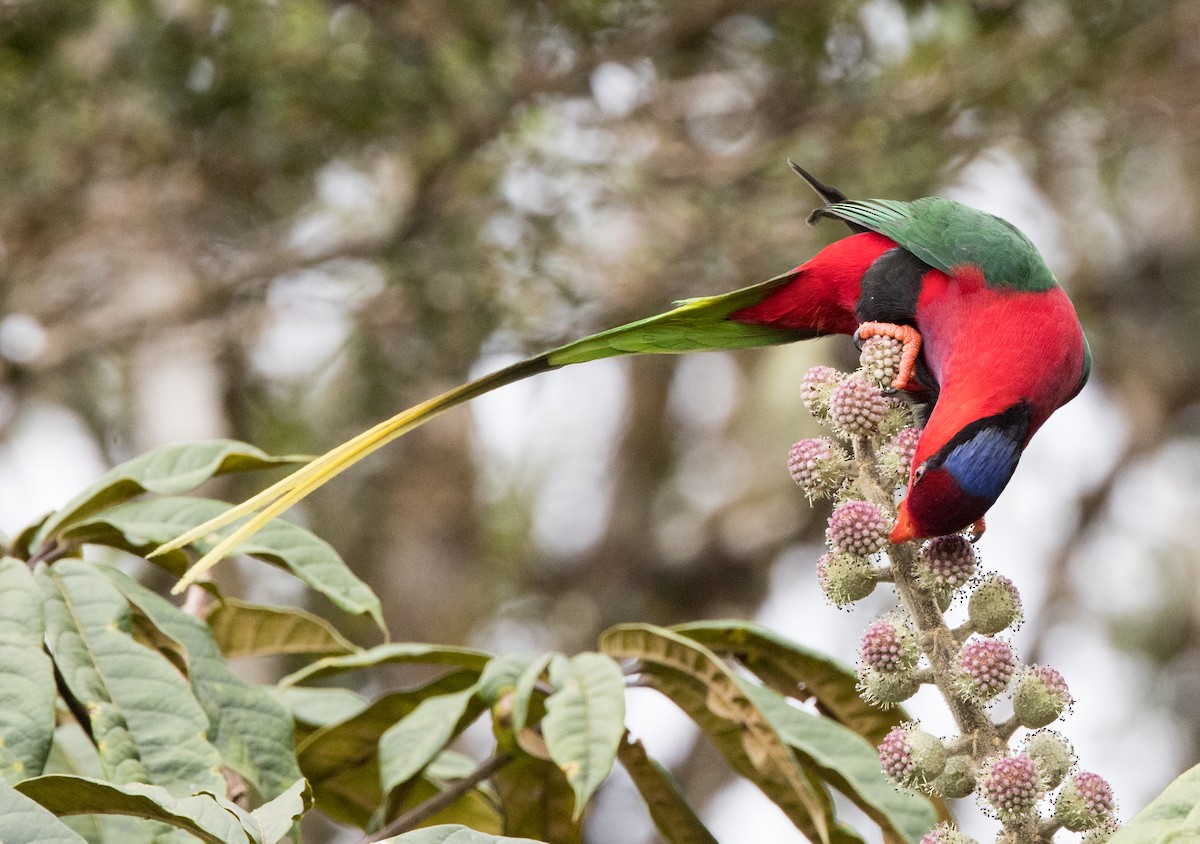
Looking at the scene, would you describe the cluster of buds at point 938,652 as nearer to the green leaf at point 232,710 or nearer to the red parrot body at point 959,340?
the red parrot body at point 959,340

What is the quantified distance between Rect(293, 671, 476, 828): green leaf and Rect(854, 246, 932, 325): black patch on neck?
903mm

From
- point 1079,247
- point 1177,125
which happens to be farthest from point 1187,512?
point 1177,125

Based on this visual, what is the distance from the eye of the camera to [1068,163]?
17.3 ft

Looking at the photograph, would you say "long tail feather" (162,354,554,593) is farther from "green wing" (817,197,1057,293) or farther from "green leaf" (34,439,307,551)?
"green wing" (817,197,1057,293)

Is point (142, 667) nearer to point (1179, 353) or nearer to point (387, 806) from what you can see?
point (387, 806)

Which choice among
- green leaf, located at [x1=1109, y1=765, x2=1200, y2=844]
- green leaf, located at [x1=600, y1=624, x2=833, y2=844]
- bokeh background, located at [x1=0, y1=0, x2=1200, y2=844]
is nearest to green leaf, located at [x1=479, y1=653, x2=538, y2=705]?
green leaf, located at [x1=600, y1=624, x2=833, y2=844]

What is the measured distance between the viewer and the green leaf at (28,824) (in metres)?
0.91

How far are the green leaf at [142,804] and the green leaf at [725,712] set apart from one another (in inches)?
23.8

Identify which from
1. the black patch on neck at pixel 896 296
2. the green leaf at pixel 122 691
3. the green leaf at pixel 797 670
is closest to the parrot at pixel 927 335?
the black patch on neck at pixel 896 296

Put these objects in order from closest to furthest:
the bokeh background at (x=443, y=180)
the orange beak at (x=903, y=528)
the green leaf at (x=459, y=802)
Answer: the orange beak at (x=903, y=528) → the green leaf at (x=459, y=802) → the bokeh background at (x=443, y=180)

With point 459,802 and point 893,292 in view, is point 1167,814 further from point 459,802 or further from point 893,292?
point 893,292

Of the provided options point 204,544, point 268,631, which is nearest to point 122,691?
point 204,544

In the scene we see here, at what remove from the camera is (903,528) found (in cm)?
135

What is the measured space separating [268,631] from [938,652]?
100cm
